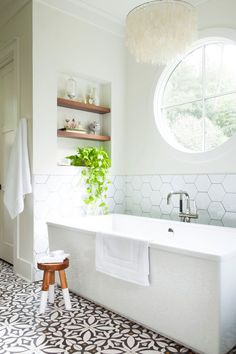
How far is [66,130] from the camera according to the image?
11.5ft

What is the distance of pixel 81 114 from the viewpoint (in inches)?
153

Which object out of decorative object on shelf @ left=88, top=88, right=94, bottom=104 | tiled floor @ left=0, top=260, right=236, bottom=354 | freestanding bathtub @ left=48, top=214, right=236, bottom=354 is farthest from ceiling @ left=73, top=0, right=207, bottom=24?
tiled floor @ left=0, top=260, right=236, bottom=354

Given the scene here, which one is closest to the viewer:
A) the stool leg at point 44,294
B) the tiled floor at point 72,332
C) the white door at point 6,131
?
the tiled floor at point 72,332

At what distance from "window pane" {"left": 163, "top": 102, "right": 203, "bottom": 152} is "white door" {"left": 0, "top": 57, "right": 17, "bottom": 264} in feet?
6.09

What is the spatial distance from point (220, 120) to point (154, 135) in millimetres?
816

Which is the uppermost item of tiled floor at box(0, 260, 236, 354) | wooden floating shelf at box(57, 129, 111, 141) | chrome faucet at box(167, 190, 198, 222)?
wooden floating shelf at box(57, 129, 111, 141)

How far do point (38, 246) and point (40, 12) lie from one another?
2.47 meters

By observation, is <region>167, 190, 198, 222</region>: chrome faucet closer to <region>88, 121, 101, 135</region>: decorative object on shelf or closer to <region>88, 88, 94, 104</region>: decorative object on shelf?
<region>88, 121, 101, 135</region>: decorative object on shelf

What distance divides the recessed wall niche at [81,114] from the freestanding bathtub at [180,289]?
1.27 metres

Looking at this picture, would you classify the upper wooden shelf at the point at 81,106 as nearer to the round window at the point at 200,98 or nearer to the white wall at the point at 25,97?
the white wall at the point at 25,97

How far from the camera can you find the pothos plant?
355cm

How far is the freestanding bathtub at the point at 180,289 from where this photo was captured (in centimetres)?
175

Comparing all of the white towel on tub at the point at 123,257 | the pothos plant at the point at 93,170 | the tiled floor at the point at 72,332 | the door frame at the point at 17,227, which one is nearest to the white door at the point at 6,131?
the door frame at the point at 17,227

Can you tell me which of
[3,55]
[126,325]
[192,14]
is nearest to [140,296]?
[126,325]
